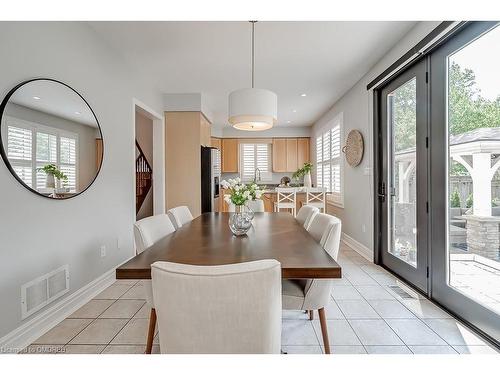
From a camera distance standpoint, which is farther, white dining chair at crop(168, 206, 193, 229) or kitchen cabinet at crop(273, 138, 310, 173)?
kitchen cabinet at crop(273, 138, 310, 173)

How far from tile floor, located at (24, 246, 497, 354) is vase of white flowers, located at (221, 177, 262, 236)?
820 mm

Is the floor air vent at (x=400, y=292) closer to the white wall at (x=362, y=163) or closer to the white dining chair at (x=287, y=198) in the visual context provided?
the white wall at (x=362, y=163)

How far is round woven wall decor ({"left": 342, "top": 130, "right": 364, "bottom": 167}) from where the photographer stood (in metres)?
4.05

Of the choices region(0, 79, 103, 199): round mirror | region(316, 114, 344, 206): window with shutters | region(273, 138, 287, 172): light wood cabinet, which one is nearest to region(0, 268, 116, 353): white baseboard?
region(0, 79, 103, 199): round mirror

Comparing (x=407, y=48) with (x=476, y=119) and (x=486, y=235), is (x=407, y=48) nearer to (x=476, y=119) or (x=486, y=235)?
(x=476, y=119)

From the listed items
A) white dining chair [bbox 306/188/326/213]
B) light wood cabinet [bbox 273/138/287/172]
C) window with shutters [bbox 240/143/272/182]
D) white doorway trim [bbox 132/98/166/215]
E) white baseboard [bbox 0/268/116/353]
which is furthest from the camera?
→ window with shutters [bbox 240/143/272/182]

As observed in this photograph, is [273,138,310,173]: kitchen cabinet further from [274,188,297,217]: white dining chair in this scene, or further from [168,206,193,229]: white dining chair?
[168,206,193,229]: white dining chair

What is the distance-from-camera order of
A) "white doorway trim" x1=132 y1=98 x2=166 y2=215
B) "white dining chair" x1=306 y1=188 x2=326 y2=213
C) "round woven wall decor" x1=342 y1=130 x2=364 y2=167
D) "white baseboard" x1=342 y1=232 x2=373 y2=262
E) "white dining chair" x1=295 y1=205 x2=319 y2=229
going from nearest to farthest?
"white dining chair" x1=295 y1=205 x2=319 y2=229 → "white baseboard" x1=342 y1=232 x2=373 y2=262 → "round woven wall decor" x1=342 y1=130 x2=364 y2=167 → "white doorway trim" x1=132 y1=98 x2=166 y2=215 → "white dining chair" x1=306 y1=188 x2=326 y2=213

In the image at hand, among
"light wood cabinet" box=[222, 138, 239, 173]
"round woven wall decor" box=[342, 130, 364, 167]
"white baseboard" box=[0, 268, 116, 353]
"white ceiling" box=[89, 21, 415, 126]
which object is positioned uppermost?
"white ceiling" box=[89, 21, 415, 126]

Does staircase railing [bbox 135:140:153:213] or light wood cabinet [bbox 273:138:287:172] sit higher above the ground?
light wood cabinet [bbox 273:138:287:172]

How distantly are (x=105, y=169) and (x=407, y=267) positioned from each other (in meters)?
3.35

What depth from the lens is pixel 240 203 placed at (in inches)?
82.7

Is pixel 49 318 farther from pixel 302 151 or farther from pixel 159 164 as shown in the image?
pixel 302 151
